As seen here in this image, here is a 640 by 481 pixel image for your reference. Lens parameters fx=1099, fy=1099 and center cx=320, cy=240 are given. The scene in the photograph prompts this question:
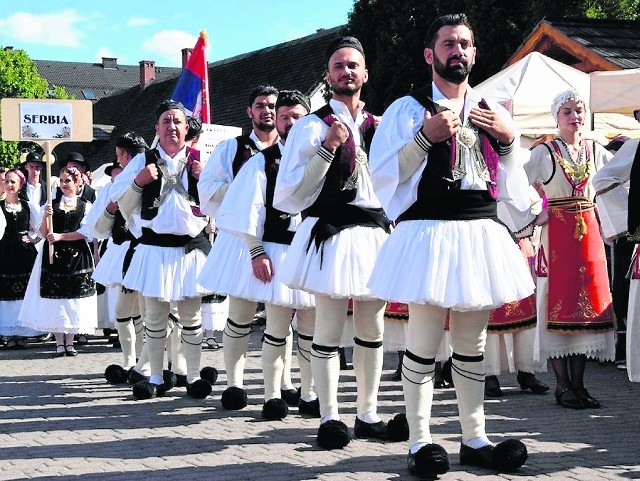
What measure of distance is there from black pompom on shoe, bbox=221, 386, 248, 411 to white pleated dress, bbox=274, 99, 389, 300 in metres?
1.53

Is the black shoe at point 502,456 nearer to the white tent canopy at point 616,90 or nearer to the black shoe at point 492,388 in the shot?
the black shoe at point 492,388

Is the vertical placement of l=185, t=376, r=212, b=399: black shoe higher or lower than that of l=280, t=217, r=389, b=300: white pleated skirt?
lower

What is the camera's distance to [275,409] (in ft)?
22.8

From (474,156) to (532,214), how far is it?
2567 millimetres

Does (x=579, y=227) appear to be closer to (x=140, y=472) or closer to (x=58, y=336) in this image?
(x=140, y=472)

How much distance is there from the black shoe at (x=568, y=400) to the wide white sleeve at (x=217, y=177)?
2.69m

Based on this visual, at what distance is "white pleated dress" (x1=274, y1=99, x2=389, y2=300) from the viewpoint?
594 centimetres

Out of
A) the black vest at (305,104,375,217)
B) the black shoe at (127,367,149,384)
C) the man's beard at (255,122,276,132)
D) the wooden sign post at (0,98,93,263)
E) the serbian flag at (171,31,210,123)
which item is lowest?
the black shoe at (127,367,149,384)

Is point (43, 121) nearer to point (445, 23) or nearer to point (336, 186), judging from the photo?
point (336, 186)

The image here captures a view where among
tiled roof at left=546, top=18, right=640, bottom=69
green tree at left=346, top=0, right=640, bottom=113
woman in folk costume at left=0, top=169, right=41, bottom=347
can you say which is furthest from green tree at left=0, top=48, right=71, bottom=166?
tiled roof at left=546, top=18, right=640, bottom=69

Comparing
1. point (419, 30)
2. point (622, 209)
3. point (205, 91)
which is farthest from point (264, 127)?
point (419, 30)

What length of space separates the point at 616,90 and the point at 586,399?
2883 mm

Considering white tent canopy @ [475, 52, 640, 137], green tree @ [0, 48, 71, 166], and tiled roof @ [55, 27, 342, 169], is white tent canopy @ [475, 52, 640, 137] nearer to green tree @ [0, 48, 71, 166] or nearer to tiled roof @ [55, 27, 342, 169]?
tiled roof @ [55, 27, 342, 169]

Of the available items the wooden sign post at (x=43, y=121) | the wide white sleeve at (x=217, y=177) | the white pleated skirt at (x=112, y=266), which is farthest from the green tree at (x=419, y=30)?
the wide white sleeve at (x=217, y=177)
